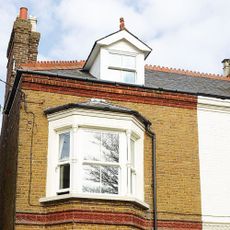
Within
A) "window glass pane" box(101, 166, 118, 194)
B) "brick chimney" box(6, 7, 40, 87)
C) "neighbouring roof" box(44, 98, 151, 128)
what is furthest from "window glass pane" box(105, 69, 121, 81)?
"brick chimney" box(6, 7, 40, 87)

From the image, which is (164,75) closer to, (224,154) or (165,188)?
(224,154)

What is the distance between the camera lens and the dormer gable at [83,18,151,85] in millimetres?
16094

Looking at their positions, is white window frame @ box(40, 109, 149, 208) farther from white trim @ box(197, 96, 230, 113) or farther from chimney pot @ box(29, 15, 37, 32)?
chimney pot @ box(29, 15, 37, 32)

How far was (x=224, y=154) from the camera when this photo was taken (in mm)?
15539

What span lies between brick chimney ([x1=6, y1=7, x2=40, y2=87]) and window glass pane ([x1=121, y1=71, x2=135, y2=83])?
418 cm

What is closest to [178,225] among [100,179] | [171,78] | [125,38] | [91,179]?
[100,179]

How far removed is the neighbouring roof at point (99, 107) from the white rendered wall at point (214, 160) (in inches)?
85.8

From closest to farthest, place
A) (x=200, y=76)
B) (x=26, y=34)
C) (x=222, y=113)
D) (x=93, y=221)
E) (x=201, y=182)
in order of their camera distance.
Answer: (x=93, y=221) → (x=201, y=182) → (x=222, y=113) → (x=26, y=34) → (x=200, y=76)

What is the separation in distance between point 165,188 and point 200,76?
722 cm

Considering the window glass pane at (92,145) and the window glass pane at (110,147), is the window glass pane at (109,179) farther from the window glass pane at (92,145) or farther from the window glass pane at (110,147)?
the window glass pane at (92,145)

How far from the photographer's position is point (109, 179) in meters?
13.4

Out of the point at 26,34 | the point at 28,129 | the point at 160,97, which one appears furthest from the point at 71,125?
the point at 26,34

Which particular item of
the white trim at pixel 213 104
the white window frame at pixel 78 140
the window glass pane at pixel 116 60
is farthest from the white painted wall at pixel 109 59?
the white window frame at pixel 78 140

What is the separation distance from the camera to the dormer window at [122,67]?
1616 cm
